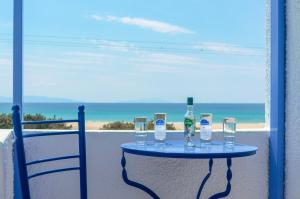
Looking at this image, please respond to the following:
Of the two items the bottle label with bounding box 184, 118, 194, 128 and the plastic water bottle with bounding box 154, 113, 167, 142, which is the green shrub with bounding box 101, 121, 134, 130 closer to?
the plastic water bottle with bounding box 154, 113, 167, 142

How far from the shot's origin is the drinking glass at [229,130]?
111 inches

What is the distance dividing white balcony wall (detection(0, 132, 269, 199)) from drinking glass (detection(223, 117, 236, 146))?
0.77 feet

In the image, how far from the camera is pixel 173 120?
2705 cm

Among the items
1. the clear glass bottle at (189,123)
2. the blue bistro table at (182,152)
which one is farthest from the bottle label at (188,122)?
the blue bistro table at (182,152)

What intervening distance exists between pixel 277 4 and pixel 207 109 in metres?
25.2

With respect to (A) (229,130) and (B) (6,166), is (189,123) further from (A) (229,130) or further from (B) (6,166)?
(B) (6,166)

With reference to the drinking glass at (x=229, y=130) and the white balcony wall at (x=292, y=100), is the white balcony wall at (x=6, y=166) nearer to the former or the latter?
the drinking glass at (x=229, y=130)

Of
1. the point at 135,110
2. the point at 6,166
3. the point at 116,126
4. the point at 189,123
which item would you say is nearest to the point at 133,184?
the point at 189,123

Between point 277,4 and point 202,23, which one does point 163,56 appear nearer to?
point 202,23

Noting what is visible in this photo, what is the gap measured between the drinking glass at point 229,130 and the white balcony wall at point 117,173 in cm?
23

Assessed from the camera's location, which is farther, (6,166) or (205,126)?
(205,126)

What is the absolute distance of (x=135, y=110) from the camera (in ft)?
89.8

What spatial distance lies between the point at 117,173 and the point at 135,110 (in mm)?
24308

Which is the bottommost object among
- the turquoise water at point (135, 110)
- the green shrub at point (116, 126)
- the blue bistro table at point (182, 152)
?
the green shrub at point (116, 126)
